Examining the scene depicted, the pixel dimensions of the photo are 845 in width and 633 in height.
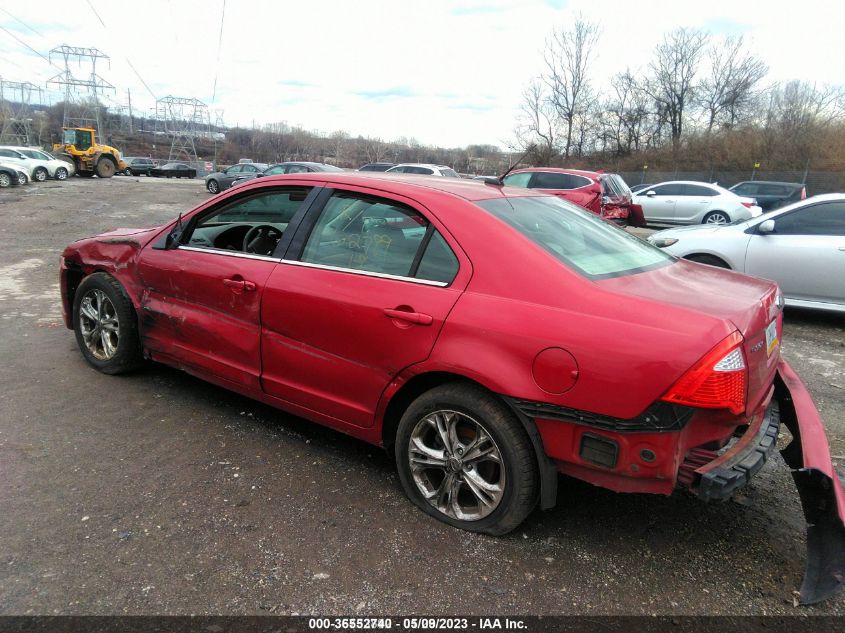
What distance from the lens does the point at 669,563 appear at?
8.41 ft

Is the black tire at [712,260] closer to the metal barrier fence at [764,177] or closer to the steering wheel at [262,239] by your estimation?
→ the steering wheel at [262,239]

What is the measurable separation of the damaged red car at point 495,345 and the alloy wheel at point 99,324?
751mm

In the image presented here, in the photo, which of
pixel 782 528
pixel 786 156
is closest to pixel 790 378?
pixel 782 528

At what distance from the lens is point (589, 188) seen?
1275cm

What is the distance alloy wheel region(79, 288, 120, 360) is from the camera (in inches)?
171

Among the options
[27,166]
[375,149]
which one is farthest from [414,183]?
[375,149]

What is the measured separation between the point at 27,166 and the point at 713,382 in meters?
34.9

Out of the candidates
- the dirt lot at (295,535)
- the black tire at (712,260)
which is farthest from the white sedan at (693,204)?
the dirt lot at (295,535)

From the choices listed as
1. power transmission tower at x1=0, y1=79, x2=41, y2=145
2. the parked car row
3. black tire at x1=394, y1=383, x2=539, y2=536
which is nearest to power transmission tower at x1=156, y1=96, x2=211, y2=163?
power transmission tower at x1=0, y1=79, x2=41, y2=145

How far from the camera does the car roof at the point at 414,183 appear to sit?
10.1 ft

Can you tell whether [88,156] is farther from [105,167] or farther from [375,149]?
[375,149]

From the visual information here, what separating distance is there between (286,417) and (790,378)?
3009 mm

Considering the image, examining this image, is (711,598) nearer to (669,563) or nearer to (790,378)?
(669,563)

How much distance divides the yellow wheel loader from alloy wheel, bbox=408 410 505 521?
42.3 metres
